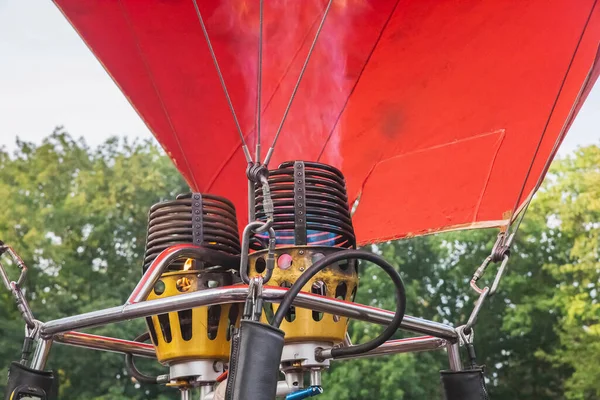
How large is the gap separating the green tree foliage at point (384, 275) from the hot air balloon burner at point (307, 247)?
11132 mm

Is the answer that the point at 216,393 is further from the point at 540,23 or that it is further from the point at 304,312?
the point at 540,23

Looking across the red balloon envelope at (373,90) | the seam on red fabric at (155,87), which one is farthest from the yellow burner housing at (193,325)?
the seam on red fabric at (155,87)

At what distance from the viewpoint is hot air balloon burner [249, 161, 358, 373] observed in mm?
1536

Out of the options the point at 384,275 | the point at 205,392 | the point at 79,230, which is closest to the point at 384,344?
the point at 205,392

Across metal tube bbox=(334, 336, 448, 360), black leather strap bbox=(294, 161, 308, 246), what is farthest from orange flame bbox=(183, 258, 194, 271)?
metal tube bbox=(334, 336, 448, 360)

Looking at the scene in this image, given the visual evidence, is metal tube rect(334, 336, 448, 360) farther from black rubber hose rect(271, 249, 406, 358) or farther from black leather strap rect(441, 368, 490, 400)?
black rubber hose rect(271, 249, 406, 358)

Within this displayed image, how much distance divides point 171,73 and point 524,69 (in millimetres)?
1008

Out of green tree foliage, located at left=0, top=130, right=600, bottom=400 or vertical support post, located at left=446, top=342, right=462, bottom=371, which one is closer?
vertical support post, located at left=446, top=342, right=462, bottom=371

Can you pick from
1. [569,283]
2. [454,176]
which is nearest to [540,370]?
[569,283]

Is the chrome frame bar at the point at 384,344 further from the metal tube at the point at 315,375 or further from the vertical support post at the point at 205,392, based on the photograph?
the vertical support post at the point at 205,392

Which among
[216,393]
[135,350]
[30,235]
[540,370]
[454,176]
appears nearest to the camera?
[216,393]

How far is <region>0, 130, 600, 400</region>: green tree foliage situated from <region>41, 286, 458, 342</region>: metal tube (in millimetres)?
11233

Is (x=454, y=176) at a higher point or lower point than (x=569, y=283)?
lower

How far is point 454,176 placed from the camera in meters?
2.37
